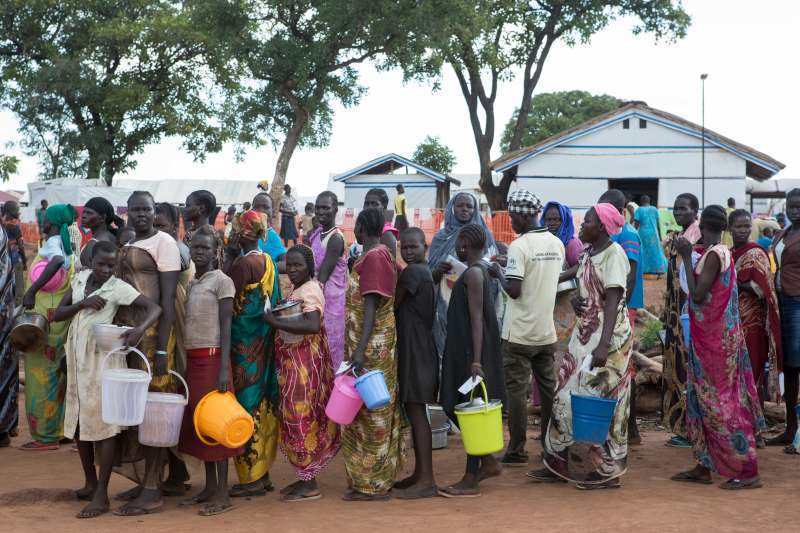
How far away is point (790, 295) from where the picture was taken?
6.91 metres

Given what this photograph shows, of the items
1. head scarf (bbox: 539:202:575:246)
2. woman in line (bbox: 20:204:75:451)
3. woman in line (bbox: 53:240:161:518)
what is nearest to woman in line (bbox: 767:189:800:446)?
head scarf (bbox: 539:202:575:246)

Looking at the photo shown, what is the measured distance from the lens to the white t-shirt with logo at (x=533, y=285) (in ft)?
20.1

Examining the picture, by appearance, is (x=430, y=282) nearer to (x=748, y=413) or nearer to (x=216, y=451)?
(x=216, y=451)

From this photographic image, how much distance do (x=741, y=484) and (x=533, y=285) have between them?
5.95 feet

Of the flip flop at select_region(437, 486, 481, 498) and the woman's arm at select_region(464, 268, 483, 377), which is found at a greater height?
the woman's arm at select_region(464, 268, 483, 377)

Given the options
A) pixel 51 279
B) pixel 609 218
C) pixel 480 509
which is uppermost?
pixel 609 218

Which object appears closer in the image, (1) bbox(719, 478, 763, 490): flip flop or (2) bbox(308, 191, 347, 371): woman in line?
(1) bbox(719, 478, 763, 490): flip flop

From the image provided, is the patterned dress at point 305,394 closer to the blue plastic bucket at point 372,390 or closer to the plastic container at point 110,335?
the blue plastic bucket at point 372,390

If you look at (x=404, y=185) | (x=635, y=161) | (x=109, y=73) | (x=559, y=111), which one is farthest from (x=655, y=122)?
(x=559, y=111)

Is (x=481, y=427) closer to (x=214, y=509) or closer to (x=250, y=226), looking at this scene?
(x=214, y=509)

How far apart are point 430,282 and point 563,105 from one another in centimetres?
5678

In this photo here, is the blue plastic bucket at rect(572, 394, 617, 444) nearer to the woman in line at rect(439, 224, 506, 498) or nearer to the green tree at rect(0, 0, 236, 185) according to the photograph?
the woman in line at rect(439, 224, 506, 498)

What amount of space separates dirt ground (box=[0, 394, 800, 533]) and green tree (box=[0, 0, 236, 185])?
22864mm

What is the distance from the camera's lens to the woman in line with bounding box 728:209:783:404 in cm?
678
